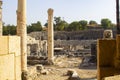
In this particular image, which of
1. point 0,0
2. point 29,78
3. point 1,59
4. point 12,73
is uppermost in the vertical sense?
point 0,0

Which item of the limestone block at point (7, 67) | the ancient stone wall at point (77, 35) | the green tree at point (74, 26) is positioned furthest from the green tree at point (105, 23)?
the limestone block at point (7, 67)

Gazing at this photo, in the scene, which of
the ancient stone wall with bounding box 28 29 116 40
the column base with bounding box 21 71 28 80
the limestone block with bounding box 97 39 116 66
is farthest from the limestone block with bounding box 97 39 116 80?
the ancient stone wall with bounding box 28 29 116 40

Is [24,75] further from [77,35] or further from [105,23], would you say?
[105,23]

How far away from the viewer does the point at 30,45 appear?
3788 centimetres

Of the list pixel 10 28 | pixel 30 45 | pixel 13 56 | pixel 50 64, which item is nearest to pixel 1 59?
pixel 13 56

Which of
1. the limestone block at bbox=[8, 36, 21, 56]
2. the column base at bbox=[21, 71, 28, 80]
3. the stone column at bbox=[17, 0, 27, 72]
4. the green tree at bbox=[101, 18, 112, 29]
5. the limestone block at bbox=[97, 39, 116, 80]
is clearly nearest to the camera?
the limestone block at bbox=[8, 36, 21, 56]

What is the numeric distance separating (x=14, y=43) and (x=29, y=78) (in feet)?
37.6

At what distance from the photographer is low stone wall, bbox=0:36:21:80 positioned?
4789 mm

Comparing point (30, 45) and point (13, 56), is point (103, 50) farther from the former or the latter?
point (30, 45)

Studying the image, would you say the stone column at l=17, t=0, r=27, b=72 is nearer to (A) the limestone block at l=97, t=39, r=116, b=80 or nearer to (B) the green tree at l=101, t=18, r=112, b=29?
(A) the limestone block at l=97, t=39, r=116, b=80

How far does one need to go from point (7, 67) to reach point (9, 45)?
0.48 meters

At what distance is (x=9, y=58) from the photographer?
5.08 meters

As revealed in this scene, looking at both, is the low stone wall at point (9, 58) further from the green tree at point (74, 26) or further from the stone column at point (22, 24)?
the green tree at point (74, 26)

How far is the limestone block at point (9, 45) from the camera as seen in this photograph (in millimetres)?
4809
